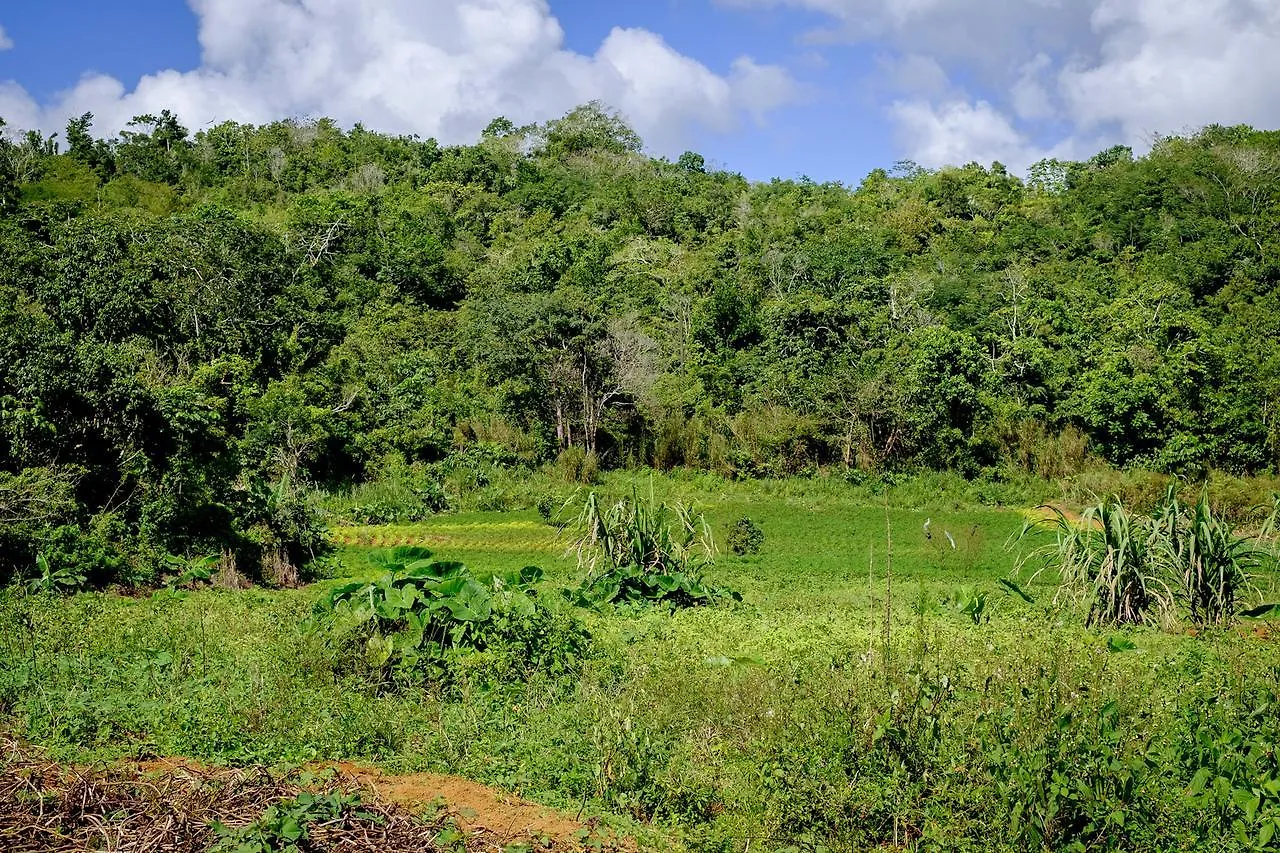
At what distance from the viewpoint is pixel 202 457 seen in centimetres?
1609

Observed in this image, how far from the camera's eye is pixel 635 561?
11.1 metres

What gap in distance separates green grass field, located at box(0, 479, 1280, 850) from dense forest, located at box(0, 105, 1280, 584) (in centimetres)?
763

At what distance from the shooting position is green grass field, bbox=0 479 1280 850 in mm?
4109

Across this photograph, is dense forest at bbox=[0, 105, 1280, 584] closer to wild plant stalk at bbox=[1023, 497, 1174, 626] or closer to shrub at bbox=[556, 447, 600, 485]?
shrub at bbox=[556, 447, 600, 485]

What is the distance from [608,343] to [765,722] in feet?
83.5

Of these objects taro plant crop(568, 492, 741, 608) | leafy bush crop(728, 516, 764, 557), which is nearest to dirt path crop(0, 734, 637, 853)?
taro plant crop(568, 492, 741, 608)

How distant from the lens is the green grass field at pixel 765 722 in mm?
4109

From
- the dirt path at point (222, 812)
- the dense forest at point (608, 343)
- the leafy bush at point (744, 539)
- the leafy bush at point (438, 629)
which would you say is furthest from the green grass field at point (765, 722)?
the leafy bush at point (744, 539)

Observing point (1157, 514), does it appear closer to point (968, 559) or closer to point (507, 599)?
point (507, 599)

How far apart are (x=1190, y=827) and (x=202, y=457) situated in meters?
15.2

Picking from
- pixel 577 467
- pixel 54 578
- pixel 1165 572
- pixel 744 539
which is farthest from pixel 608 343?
pixel 1165 572

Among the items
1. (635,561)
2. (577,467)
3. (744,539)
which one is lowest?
(744,539)

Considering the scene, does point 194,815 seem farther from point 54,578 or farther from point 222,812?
point 54,578

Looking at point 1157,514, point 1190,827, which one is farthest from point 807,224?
point 1190,827
